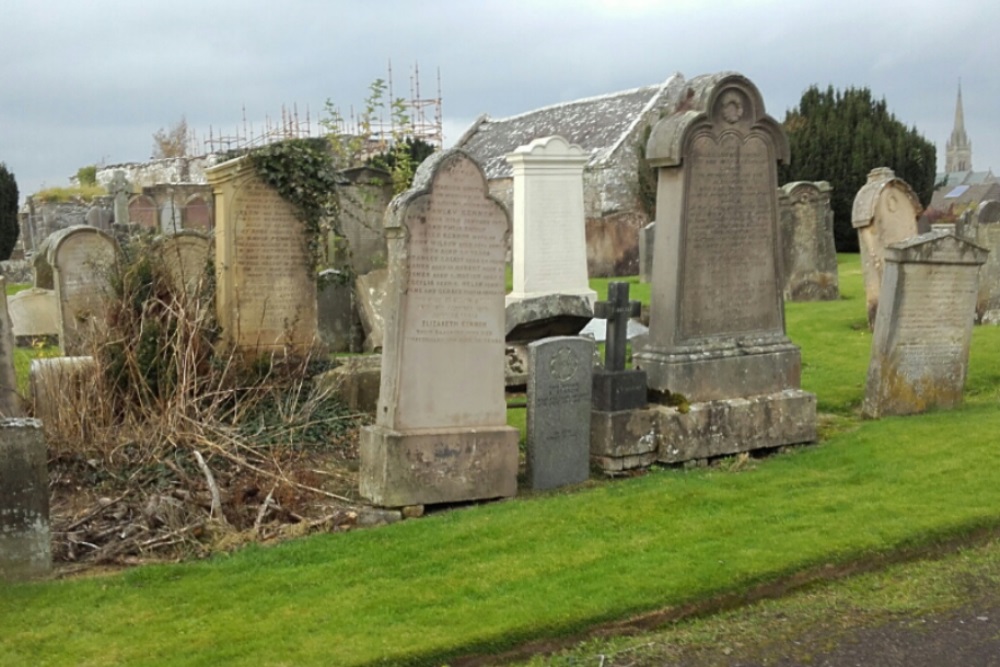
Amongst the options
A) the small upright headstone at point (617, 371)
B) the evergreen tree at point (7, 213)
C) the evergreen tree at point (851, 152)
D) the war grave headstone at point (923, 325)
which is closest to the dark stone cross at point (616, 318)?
the small upright headstone at point (617, 371)

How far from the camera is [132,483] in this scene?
7.39 m

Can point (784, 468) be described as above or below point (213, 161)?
below

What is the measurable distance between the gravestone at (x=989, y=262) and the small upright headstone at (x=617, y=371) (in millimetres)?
8597

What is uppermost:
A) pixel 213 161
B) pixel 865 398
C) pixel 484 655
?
pixel 213 161

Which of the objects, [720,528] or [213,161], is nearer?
[720,528]

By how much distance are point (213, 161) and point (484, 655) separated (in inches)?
1265

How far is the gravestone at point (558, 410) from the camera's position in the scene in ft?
24.2

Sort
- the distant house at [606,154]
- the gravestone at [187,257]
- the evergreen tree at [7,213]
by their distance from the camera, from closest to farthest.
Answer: the gravestone at [187,257], the distant house at [606,154], the evergreen tree at [7,213]

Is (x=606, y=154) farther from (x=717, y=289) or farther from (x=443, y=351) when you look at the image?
(x=443, y=351)

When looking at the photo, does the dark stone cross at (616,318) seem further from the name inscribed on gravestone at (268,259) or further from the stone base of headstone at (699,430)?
the name inscribed on gravestone at (268,259)

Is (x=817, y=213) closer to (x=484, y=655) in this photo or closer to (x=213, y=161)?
(x=484, y=655)

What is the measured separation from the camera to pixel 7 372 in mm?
8195

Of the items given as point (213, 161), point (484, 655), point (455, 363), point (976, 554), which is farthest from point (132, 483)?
point (213, 161)

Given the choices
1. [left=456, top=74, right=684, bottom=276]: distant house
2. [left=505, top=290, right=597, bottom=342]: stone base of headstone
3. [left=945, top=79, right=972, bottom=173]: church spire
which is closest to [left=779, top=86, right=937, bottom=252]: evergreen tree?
[left=456, top=74, right=684, bottom=276]: distant house
